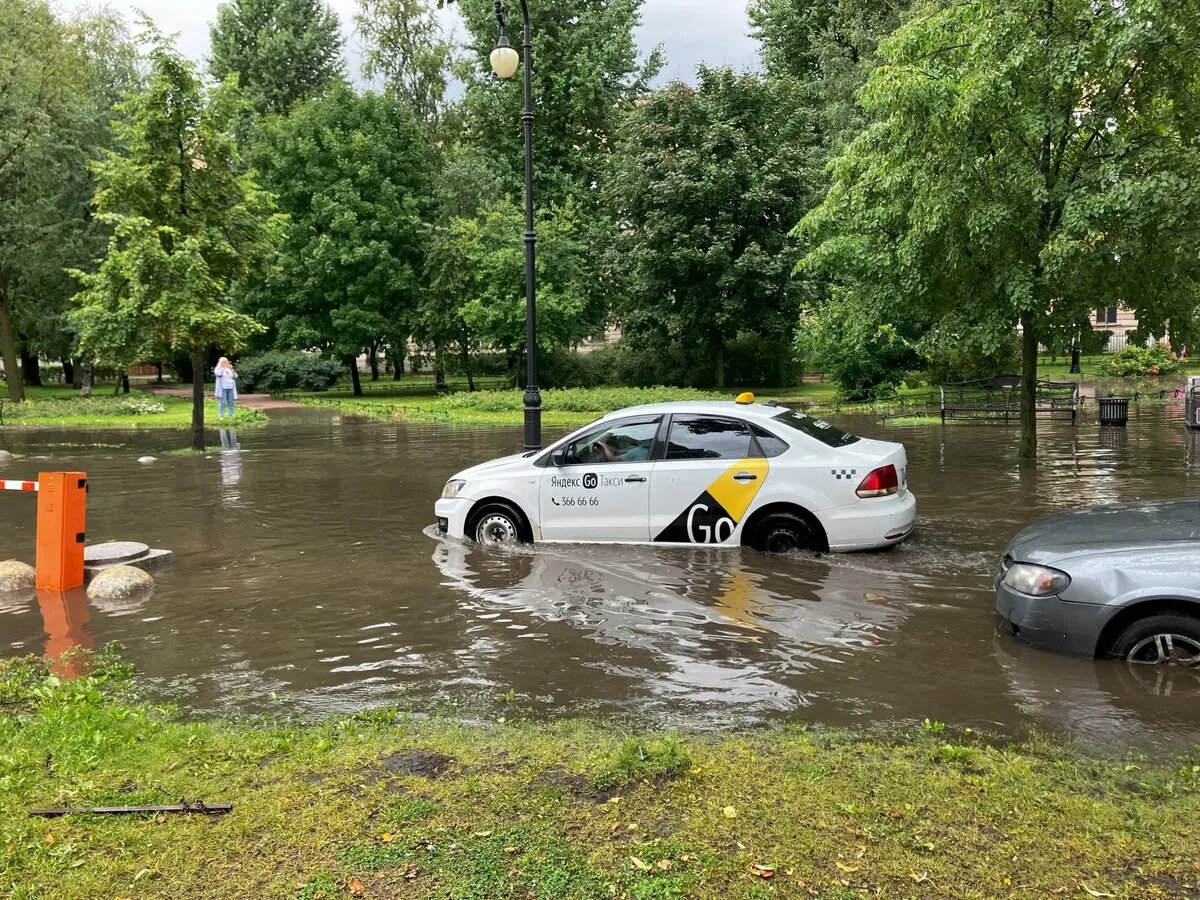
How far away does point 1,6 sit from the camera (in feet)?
120

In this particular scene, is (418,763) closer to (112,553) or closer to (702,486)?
(702,486)

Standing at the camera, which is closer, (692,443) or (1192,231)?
(692,443)

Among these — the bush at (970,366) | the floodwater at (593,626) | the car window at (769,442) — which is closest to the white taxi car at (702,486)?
the car window at (769,442)

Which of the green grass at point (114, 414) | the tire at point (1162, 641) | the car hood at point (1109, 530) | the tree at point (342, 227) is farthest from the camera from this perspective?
the tree at point (342, 227)

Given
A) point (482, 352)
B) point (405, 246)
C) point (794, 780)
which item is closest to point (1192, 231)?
point (794, 780)

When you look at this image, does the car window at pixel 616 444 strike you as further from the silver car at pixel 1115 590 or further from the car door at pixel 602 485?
the silver car at pixel 1115 590

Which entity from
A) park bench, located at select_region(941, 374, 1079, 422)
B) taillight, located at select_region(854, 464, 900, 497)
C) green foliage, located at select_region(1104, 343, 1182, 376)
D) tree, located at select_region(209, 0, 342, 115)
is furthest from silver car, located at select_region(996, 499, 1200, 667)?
tree, located at select_region(209, 0, 342, 115)

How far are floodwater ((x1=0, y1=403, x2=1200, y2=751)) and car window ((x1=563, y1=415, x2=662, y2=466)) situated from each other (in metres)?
0.91

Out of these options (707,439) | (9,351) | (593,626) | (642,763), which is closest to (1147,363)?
(707,439)

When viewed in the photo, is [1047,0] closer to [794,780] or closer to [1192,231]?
[1192,231]

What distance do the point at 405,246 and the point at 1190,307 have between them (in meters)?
34.0

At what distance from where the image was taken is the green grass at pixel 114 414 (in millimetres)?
28438

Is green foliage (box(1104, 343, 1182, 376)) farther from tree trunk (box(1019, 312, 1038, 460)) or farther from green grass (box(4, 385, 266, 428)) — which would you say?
green grass (box(4, 385, 266, 428))

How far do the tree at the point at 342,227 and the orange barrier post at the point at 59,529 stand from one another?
107 feet
